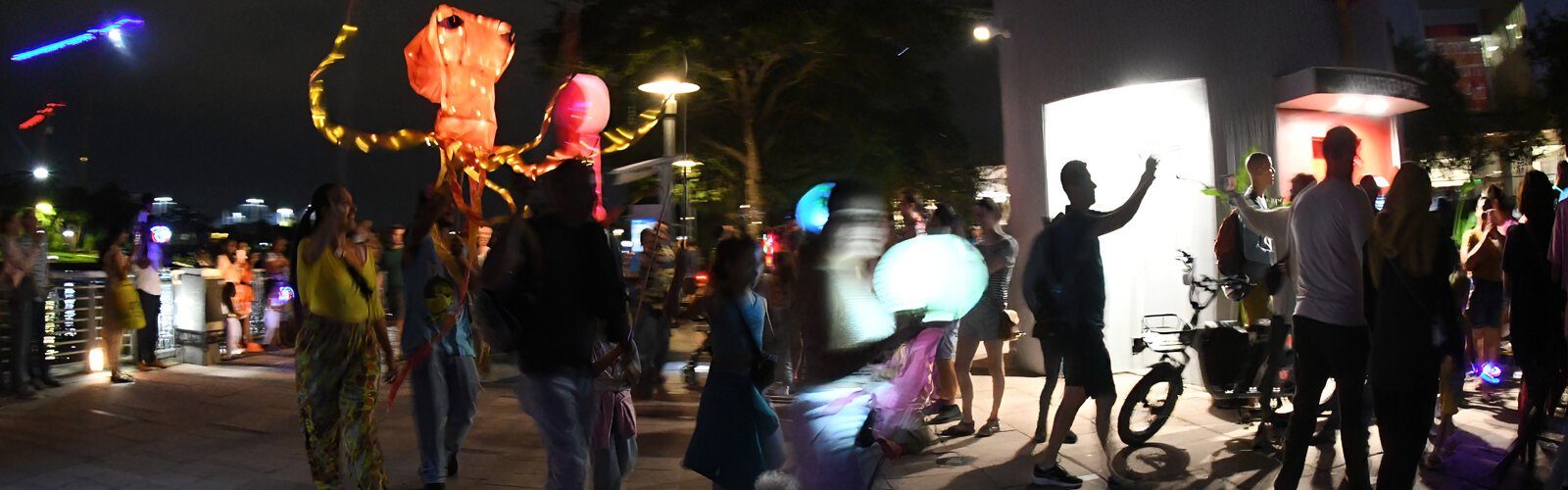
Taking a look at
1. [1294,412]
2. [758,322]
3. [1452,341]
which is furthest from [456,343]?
[1452,341]

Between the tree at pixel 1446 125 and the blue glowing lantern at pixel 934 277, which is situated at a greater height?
the tree at pixel 1446 125

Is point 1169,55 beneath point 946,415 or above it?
Answer: above

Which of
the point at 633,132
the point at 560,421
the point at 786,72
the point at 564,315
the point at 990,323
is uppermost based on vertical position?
the point at 786,72

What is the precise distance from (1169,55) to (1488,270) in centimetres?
292

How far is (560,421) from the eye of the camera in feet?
11.8

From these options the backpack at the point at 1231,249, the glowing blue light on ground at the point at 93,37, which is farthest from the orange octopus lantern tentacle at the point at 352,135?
the glowing blue light on ground at the point at 93,37

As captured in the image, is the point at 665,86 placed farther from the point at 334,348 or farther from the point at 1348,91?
the point at 334,348

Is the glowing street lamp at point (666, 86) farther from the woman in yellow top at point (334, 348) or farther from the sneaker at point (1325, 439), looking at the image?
the sneaker at point (1325, 439)

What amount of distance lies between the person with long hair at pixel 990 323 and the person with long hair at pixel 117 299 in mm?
8446

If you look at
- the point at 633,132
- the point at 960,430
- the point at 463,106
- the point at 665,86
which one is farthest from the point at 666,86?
the point at 960,430

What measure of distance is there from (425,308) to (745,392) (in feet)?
8.16

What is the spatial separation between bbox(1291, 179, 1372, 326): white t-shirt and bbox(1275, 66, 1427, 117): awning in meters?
4.24

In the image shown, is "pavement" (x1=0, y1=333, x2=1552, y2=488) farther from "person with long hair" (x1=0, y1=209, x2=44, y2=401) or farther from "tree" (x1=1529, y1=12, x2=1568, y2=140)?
"tree" (x1=1529, y1=12, x2=1568, y2=140)

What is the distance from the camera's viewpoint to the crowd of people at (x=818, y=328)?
345 centimetres
